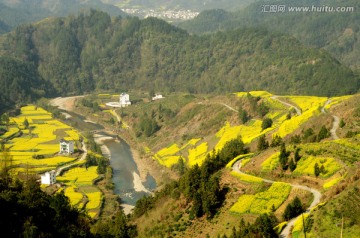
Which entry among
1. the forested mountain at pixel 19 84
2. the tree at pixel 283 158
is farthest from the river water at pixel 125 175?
the forested mountain at pixel 19 84

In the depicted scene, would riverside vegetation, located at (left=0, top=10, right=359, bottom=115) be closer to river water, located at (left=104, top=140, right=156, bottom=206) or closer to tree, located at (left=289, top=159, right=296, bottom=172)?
river water, located at (left=104, top=140, right=156, bottom=206)

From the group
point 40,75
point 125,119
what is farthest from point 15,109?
point 40,75

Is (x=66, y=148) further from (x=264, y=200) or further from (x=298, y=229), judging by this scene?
(x=298, y=229)

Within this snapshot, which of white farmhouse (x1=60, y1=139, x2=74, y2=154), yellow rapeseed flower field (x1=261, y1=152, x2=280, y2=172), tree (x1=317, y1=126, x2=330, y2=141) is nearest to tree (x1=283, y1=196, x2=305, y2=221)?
yellow rapeseed flower field (x1=261, y1=152, x2=280, y2=172)

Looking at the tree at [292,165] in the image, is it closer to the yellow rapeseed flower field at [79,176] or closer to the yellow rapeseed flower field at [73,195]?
the yellow rapeseed flower field at [73,195]

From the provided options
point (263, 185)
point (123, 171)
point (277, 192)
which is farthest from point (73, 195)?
point (277, 192)
